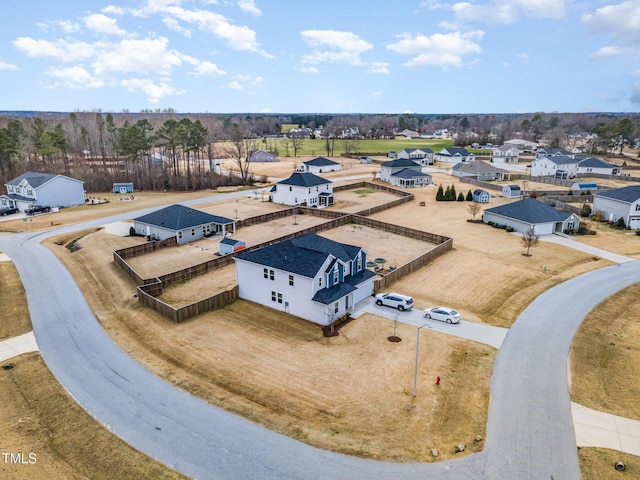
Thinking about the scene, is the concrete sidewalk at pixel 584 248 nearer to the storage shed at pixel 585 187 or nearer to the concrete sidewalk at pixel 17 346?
the storage shed at pixel 585 187

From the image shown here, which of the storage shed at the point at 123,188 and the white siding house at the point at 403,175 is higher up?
the white siding house at the point at 403,175

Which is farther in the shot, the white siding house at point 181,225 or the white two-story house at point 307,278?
the white siding house at point 181,225

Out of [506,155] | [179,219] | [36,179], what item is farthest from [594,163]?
[36,179]

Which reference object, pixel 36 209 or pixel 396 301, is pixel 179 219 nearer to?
pixel 396 301

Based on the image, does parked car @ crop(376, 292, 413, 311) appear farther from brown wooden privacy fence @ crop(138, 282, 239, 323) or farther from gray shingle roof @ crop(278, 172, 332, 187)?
gray shingle roof @ crop(278, 172, 332, 187)

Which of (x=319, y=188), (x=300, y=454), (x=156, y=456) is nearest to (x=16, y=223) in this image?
(x=319, y=188)

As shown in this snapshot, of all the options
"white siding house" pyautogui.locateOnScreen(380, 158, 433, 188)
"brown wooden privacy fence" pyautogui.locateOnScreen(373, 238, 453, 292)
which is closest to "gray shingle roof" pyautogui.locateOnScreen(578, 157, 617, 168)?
"white siding house" pyautogui.locateOnScreen(380, 158, 433, 188)

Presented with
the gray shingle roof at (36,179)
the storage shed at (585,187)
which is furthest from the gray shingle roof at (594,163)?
the gray shingle roof at (36,179)

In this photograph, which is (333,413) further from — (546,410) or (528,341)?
(528,341)
